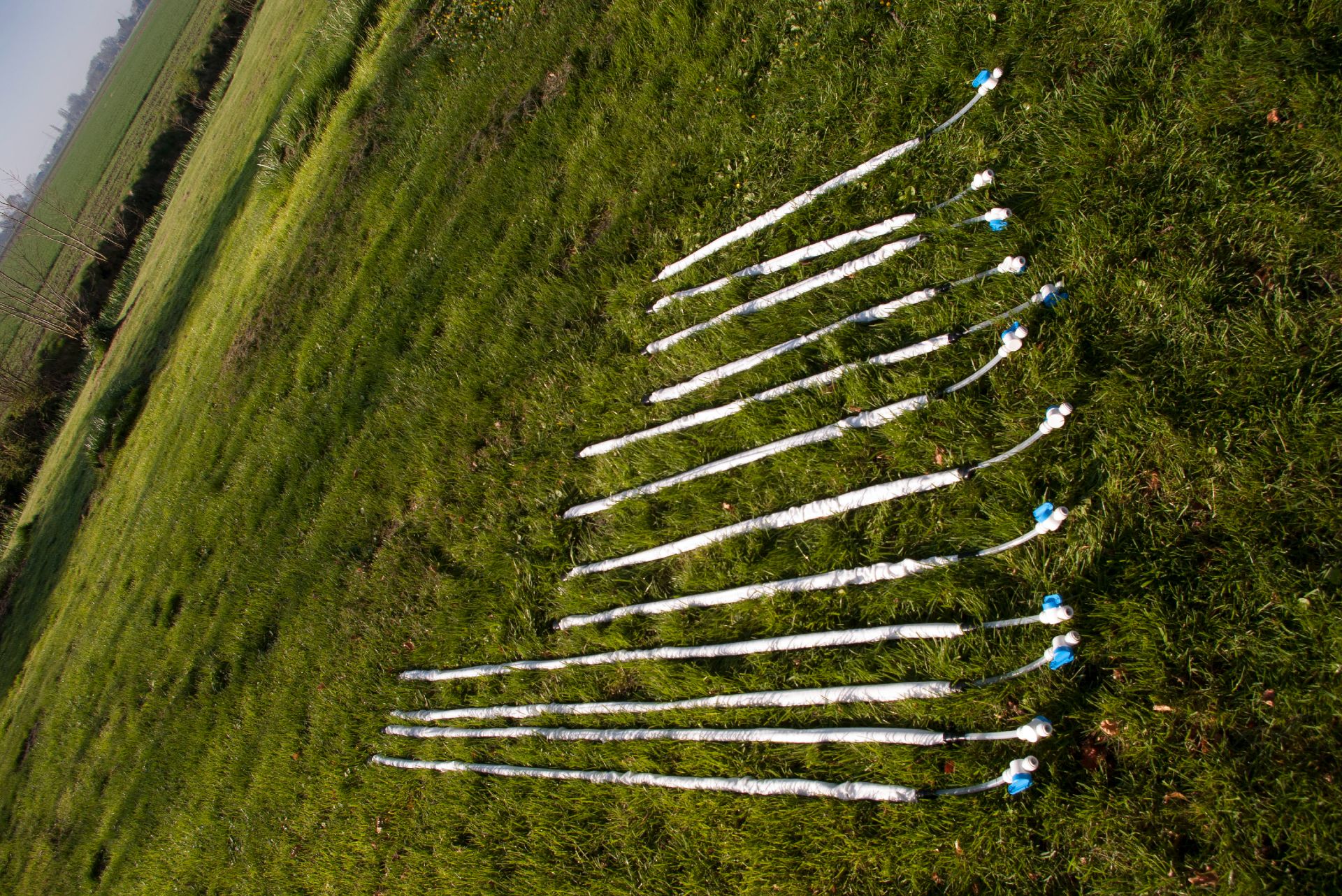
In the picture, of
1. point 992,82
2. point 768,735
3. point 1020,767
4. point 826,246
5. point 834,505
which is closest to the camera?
point 1020,767

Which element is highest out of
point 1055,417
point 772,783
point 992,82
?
point 992,82

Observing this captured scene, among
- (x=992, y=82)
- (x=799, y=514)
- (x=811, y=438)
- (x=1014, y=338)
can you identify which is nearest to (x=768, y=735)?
(x=799, y=514)

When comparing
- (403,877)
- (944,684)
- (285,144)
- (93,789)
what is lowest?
(93,789)

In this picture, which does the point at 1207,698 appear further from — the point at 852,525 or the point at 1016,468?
the point at 852,525

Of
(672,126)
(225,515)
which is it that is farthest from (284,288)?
(672,126)

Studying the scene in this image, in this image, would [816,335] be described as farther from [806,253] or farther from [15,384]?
[15,384]

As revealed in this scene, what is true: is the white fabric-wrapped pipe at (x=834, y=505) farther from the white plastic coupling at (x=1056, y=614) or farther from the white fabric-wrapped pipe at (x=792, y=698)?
the white fabric-wrapped pipe at (x=792, y=698)

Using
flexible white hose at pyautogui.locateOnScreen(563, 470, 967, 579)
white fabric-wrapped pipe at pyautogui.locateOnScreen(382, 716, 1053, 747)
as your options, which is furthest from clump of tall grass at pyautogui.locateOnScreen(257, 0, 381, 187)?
white fabric-wrapped pipe at pyautogui.locateOnScreen(382, 716, 1053, 747)

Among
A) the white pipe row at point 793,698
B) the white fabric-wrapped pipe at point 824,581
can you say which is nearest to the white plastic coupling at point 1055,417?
the white fabric-wrapped pipe at point 824,581

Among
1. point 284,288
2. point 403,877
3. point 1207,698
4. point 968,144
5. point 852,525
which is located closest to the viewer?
point 1207,698
